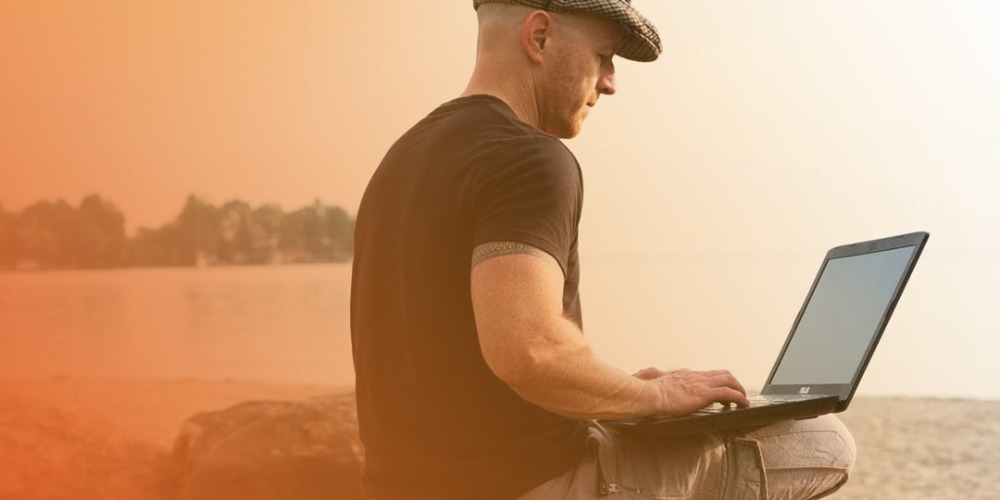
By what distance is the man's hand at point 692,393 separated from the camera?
4.20 feet

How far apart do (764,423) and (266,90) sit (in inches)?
111

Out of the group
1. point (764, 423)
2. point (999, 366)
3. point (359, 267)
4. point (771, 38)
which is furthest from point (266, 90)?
point (764, 423)

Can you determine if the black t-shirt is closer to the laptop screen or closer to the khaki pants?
the khaki pants

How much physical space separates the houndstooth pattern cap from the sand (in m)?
2.48

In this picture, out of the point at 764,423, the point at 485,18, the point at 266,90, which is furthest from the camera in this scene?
the point at 266,90

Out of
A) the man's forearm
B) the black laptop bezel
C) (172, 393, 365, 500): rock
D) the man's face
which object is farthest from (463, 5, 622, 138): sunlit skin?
(172, 393, 365, 500): rock

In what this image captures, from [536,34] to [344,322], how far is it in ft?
8.37

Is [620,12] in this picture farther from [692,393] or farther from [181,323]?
[181,323]

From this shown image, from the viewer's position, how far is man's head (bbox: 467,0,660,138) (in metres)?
1.38

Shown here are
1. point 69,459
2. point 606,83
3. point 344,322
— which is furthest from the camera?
point 344,322

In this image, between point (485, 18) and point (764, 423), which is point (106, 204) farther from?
point (764, 423)

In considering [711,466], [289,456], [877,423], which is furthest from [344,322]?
[711,466]

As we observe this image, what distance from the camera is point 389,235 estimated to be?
1354mm

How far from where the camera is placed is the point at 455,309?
1.29 meters
